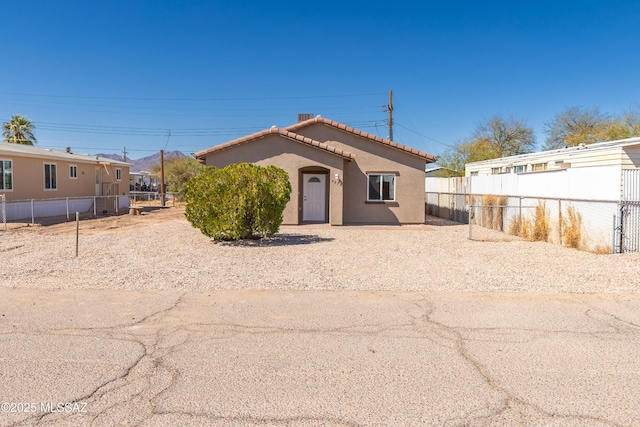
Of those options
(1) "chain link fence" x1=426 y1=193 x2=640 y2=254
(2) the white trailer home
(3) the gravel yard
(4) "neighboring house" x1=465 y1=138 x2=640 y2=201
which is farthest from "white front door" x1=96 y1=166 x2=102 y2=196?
(1) "chain link fence" x1=426 y1=193 x2=640 y2=254

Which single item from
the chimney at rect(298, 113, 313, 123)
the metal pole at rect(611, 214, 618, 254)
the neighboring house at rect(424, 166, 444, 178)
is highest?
the chimney at rect(298, 113, 313, 123)

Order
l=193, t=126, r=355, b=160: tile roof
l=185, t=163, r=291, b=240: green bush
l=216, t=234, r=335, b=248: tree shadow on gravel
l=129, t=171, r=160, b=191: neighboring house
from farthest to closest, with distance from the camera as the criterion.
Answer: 1. l=129, t=171, r=160, b=191: neighboring house
2. l=193, t=126, r=355, b=160: tile roof
3. l=216, t=234, r=335, b=248: tree shadow on gravel
4. l=185, t=163, r=291, b=240: green bush

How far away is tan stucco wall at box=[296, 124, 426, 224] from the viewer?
1883cm

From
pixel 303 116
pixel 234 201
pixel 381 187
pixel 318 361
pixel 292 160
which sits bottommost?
pixel 318 361

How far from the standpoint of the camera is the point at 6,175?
20172 millimetres

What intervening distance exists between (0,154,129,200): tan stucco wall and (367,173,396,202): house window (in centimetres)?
1753

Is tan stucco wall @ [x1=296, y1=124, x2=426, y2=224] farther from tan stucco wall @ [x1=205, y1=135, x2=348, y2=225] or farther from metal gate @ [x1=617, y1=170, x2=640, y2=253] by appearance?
metal gate @ [x1=617, y1=170, x2=640, y2=253]

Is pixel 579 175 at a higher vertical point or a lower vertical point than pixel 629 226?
higher

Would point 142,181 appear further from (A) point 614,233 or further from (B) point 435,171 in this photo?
(A) point 614,233

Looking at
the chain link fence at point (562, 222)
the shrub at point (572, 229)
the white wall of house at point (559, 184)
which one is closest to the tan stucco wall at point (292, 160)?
the chain link fence at point (562, 222)

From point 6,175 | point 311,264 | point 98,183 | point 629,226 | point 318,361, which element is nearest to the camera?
point 318,361

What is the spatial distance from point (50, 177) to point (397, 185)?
19315mm

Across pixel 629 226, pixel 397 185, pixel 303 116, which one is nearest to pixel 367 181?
pixel 397 185

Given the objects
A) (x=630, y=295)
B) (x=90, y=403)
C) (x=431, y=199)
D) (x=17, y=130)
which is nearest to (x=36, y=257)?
(x=90, y=403)
